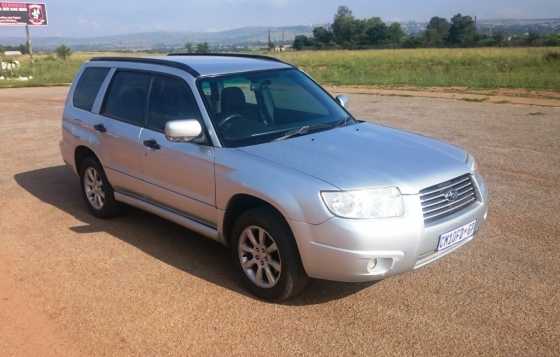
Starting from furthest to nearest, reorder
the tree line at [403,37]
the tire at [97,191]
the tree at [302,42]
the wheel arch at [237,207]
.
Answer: the tree at [302,42]
the tree line at [403,37]
the tire at [97,191]
the wheel arch at [237,207]

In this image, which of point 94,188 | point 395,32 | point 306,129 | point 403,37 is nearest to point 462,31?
point 403,37

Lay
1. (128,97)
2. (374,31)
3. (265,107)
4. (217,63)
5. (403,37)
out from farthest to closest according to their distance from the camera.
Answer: (374,31) → (403,37) → (128,97) → (217,63) → (265,107)

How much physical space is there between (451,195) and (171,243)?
2709 mm

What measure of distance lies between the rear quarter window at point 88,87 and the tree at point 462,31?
217 feet

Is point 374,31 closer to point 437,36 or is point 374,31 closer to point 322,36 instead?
point 322,36

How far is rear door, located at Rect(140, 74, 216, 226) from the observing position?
446 centimetres

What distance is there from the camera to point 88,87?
245 inches

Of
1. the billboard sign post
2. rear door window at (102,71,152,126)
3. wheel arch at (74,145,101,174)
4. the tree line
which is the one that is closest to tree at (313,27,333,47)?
the tree line

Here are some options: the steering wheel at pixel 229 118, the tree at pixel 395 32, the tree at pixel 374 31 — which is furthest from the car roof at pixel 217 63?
the tree at pixel 374 31

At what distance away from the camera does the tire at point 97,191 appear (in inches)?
232

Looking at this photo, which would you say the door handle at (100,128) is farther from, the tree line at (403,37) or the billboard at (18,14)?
the tree line at (403,37)

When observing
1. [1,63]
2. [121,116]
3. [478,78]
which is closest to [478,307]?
[121,116]

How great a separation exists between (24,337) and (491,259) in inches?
144

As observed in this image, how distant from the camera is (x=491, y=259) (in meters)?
4.74
